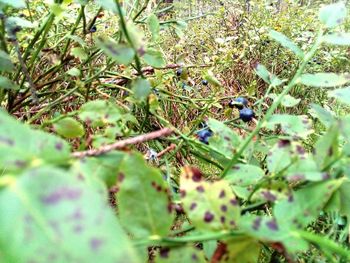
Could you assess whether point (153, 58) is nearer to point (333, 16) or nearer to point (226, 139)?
point (226, 139)

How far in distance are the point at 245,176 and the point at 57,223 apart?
300 millimetres

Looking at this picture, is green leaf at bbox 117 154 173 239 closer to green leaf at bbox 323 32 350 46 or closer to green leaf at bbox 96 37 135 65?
green leaf at bbox 96 37 135 65

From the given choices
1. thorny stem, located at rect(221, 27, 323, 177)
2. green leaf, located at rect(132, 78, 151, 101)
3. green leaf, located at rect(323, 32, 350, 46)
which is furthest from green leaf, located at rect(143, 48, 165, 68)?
green leaf, located at rect(323, 32, 350, 46)

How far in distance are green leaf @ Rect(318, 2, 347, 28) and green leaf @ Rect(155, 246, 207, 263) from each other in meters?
0.37

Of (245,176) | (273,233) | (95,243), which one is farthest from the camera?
(245,176)

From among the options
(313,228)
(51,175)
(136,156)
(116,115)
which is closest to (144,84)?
(116,115)

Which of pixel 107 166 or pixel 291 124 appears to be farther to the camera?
pixel 291 124

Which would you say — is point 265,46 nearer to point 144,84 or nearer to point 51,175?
point 144,84

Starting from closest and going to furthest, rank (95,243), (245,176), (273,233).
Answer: (95,243)
(273,233)
(245,176)

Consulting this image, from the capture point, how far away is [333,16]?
571 millimetres

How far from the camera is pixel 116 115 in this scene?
1.60 feet

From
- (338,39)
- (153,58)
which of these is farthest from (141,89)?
(338,39)

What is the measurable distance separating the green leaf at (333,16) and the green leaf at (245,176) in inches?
9.0

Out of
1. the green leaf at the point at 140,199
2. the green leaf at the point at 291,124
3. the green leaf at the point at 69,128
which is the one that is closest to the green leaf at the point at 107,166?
the green leaf at the point at 140,199
